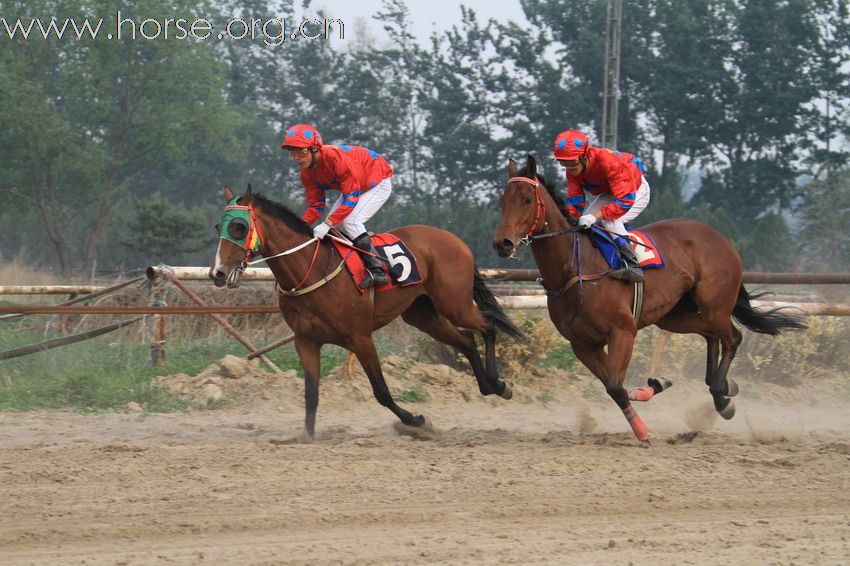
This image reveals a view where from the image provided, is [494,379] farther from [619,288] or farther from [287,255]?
[287,255]

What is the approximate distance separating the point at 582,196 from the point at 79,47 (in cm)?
3251

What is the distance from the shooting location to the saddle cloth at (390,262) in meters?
7.95

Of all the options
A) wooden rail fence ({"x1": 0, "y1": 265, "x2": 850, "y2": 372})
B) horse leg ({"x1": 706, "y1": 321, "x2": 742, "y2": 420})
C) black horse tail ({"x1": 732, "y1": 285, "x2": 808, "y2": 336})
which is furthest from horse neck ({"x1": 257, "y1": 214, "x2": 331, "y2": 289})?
black horse tail ({"x1": 732, "y1": 285, "x2": 808, "y2": 336})

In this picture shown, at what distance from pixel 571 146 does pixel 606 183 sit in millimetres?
607

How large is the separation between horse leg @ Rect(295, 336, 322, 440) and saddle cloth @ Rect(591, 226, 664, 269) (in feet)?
7.49

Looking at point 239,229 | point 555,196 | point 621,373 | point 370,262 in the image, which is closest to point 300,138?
point 239,229

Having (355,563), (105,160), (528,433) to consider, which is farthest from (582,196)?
(105,160)

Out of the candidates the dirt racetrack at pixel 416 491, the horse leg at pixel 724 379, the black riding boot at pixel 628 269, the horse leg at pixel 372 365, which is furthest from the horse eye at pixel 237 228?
the horse leg at pixel 724 379

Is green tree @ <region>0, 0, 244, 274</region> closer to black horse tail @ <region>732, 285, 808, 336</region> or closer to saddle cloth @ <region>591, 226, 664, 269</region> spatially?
black horse tail @ <region>732, 285, 808, 336</region>

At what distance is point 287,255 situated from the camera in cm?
772

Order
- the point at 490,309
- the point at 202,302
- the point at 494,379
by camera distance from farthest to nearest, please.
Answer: the point at 202,302 → the point at 490,309 → the point at 494,379

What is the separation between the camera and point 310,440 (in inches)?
306

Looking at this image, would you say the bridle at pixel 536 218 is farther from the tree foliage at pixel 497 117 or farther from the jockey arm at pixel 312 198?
the tree foliage at pixel 497 117

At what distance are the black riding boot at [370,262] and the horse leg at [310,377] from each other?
619mm
